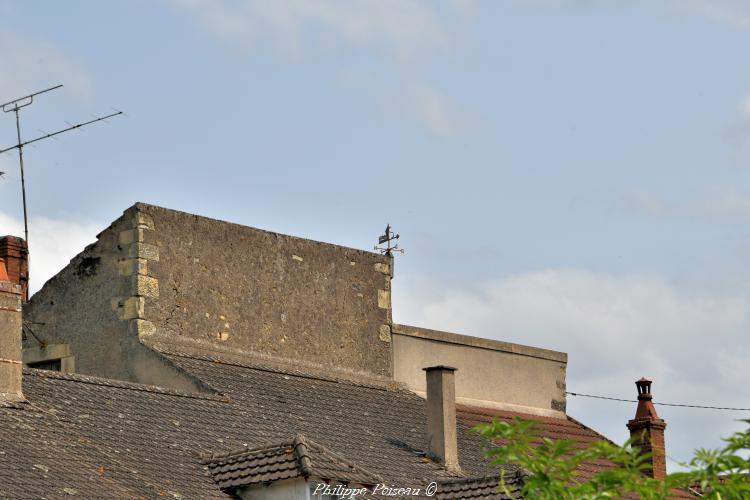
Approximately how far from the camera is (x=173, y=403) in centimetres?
1720

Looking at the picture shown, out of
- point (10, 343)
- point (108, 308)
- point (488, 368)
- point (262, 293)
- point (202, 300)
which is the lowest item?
point (10, 343)

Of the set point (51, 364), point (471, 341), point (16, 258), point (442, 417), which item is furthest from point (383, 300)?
point (16, 258)

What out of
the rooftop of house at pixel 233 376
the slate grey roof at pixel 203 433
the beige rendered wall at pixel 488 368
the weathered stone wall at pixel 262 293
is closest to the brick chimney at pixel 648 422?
the rooftop of house at pixel 233 376

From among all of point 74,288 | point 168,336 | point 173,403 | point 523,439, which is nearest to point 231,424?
point 173,403

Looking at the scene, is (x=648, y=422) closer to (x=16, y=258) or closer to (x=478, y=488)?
(x=478, y=488)

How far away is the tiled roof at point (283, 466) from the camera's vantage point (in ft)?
48.2

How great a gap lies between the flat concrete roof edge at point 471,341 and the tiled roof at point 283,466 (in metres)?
7.84

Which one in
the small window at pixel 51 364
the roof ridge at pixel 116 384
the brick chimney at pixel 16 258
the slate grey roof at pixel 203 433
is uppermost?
the brick chimney at pixel 16 258

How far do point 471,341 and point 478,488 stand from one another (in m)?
7.09

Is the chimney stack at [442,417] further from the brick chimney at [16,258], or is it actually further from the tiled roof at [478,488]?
the brick chimney at [16,258]

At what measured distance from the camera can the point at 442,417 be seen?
1894 cm

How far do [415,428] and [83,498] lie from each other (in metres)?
7.49

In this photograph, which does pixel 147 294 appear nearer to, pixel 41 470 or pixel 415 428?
pixel 415 428

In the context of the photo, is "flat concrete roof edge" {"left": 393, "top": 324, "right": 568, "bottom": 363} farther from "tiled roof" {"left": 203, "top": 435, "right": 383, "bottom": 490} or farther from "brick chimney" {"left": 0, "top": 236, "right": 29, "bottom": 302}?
A: "tiled roof" {"left": 203, "top": 435, "right": 383, "bottom": 490}
